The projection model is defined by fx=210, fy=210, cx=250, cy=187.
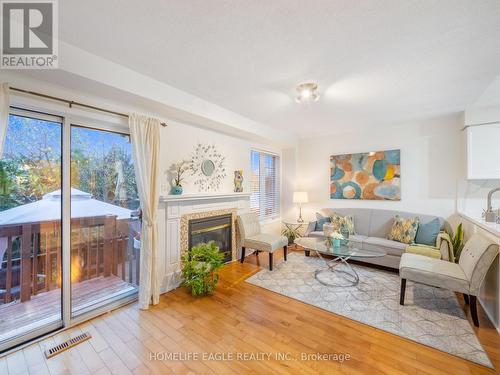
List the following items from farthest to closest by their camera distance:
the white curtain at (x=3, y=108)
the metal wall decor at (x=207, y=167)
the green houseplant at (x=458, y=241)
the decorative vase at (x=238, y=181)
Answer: the decorative vase at (x=238, y=181) < the metal wall decor at (x=207, y=167) < the green houseplant at (x=458, y=241) < the white curtain at (x=3, y=108)

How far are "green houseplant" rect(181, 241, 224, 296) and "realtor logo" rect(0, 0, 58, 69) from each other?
2.35 m

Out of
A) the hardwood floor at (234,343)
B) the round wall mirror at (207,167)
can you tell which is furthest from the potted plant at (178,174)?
the hardwood floor at (234,343)

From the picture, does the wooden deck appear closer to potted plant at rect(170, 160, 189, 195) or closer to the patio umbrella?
the patio umbrella

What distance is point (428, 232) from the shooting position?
11.1 ft

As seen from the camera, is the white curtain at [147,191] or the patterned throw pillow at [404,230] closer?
the white curtain at [147,191]

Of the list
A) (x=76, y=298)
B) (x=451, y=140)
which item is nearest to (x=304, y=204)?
(x=451, y=140)

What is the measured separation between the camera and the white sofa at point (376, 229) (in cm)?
334

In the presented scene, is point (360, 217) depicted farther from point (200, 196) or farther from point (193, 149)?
point (193, 149)

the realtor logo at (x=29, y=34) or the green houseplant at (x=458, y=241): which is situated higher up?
the realtor logo at (x=29, y=34)

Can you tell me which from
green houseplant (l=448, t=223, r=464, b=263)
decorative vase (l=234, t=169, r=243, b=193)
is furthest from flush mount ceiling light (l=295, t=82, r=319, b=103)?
green houseplant (l=448, t=223, r=464, b=263)

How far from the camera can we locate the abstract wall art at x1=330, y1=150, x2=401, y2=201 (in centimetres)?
400

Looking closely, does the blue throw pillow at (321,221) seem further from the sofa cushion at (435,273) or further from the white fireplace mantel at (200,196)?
the sofa cushion at (435,273)

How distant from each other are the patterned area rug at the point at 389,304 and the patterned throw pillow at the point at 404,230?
0.59 m

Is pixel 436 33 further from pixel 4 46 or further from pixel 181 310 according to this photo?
pixel 181 310
